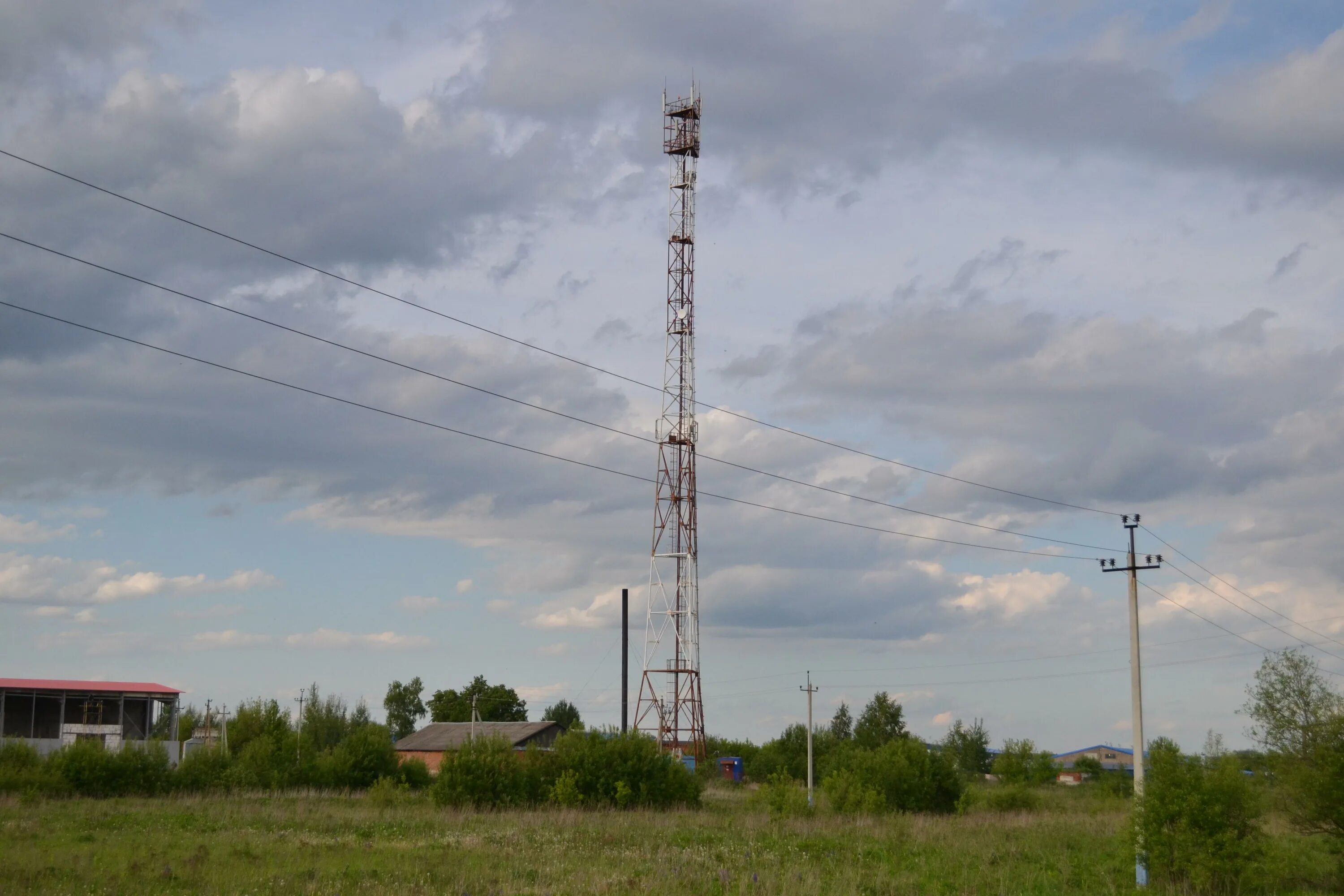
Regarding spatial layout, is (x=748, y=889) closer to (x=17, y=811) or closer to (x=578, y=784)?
(x=578, y=784)

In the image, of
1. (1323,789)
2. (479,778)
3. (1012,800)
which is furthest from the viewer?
(1012,800)

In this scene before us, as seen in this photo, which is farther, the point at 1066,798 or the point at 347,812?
the point at 1066,798

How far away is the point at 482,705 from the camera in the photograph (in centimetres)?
10619

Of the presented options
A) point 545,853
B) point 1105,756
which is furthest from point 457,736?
point 1105,756

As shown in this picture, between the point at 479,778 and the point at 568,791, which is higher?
the point at 479,778

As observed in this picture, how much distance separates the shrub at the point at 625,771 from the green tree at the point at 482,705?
212 ft

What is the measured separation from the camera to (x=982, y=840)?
31.0 meters

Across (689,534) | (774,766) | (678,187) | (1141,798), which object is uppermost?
(678,187)

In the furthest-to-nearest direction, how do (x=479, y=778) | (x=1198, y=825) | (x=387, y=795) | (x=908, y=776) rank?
(x=908, y=776) < (x=479, y=778) < (x=387, y=795) < (x=1198, y=825)

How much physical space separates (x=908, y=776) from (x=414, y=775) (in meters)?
23.4

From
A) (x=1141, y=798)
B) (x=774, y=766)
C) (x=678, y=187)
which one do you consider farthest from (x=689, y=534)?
(x=774, y=766)

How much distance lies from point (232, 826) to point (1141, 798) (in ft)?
76.2

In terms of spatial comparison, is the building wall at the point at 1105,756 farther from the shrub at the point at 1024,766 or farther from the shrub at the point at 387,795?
the shrub at the point at 387,795

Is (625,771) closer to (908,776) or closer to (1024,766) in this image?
(908,776)
